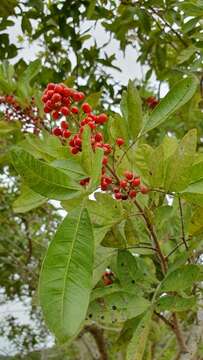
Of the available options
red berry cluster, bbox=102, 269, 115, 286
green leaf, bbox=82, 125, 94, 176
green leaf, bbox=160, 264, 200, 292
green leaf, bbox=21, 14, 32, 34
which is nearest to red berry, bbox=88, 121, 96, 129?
green leaf, bbox=82, 125, 94, 176

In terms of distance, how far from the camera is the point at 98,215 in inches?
26.7

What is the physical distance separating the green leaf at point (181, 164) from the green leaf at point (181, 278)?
5.7 inches

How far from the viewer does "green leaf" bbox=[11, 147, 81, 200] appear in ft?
1.75

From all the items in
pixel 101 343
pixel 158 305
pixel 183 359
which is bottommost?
pixel 101 343

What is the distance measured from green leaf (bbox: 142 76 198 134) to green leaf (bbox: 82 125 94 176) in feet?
0.40

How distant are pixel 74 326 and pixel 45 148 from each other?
0.27 m

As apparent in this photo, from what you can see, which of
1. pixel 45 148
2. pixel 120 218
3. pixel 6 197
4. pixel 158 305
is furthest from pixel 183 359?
pixel 6 197

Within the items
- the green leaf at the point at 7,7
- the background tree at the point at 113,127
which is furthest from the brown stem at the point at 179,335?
the green leaf at the point at 7,7

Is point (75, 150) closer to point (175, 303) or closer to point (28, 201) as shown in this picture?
point (28, 201)

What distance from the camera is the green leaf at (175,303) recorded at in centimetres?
75

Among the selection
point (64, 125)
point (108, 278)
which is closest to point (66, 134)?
point (64, 125)

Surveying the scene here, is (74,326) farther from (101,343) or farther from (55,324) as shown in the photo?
(101,343)

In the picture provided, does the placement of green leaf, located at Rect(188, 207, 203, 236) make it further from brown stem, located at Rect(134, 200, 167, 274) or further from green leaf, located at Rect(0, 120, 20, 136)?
green leaf, located at Rect(0, 120, 20, 136)

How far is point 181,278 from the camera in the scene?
28.3 inches
